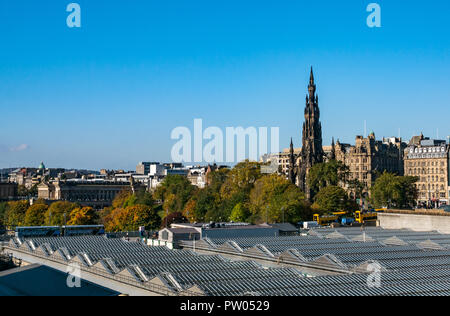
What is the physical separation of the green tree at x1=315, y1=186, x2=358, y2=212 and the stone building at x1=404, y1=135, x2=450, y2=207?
5444 centimetres

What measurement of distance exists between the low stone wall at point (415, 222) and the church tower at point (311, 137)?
47750 millimetres

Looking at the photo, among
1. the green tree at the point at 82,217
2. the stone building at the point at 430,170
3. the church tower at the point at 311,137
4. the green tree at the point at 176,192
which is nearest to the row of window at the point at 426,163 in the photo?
the stone building at the point at 430,170

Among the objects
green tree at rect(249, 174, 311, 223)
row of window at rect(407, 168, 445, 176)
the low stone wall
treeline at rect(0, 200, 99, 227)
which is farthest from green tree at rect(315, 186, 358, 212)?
row of window at rect(407, 168, 445, 176)

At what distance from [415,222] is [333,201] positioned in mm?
25345

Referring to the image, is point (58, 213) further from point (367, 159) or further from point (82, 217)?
point (367, 159)

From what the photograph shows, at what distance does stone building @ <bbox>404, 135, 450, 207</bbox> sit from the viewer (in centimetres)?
15562

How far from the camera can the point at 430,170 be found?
16088 cm

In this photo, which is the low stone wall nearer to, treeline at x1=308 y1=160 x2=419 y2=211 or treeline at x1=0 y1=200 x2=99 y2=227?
treeline at x1=308 y1=160 x2=419 y2=211

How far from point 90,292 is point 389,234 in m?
43.0

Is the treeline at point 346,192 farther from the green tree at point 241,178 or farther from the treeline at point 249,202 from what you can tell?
the green tree at point 241,178

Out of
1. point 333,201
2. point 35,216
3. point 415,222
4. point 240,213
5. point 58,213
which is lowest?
point 35,216

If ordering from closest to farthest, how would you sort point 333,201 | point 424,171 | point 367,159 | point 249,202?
point 333,201 < point 249,202 < point 424,171 < point 367,159

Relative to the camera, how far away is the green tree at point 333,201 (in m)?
102

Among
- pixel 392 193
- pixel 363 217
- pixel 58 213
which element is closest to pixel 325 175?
pixel 392 193
